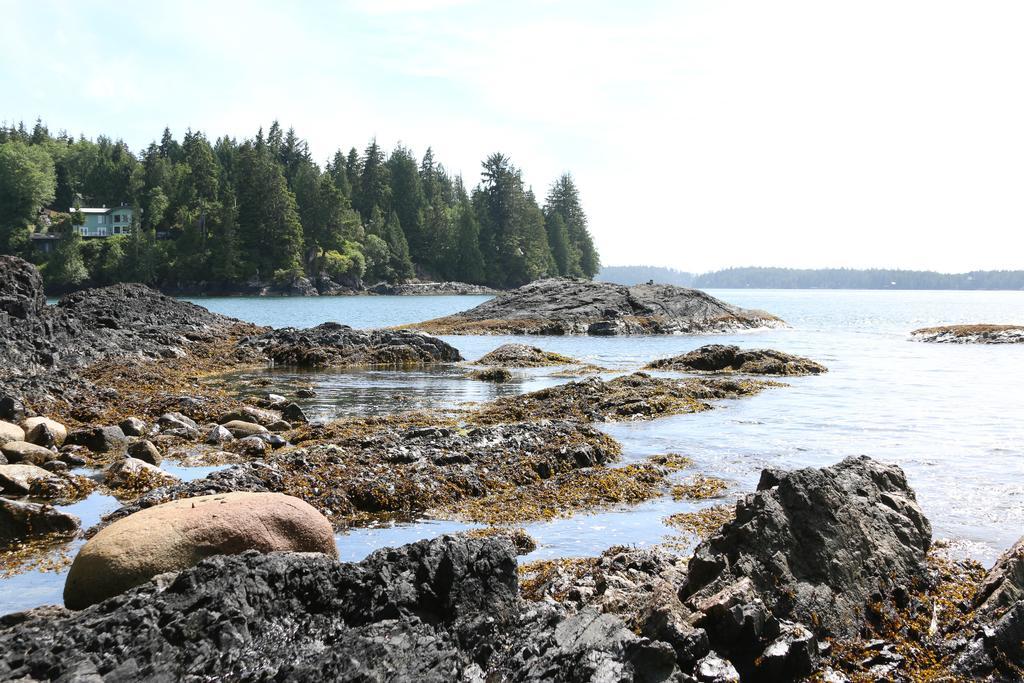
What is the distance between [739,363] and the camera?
28.2 m

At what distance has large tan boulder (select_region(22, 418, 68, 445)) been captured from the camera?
1264cm

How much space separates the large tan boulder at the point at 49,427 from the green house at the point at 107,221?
121425mm

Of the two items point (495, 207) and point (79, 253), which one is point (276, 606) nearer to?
point (79, 253)

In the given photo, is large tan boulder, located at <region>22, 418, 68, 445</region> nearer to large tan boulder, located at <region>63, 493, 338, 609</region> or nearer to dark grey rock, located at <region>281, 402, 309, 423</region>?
dark grey rock, located at <region>281, 402, 309, 423</region>

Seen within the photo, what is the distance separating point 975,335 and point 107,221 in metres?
119

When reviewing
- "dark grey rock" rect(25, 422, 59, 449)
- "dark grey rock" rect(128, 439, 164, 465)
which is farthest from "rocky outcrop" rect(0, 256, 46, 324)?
"dark grey rock" rect(128, 439, 164, 465)

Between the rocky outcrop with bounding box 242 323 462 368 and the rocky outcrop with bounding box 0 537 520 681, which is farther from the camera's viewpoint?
the rocky outcrop with bounding box 242 323 462 368

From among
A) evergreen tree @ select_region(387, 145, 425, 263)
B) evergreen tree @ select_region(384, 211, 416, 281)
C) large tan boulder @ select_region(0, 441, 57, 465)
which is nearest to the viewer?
large tan boulder @ select_region(0, 441, 57, 465)

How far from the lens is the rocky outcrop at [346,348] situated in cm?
2973

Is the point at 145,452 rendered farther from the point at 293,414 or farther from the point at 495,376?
the point at 495,376

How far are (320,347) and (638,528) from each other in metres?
23.1

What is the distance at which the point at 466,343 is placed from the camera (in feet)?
137

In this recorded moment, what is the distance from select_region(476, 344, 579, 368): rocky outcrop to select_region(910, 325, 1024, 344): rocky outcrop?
93.3ft

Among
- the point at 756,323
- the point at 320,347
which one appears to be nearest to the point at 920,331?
the point at 756,323
